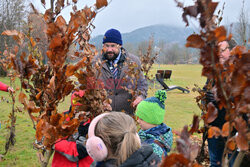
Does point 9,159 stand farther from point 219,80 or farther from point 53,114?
point 219,80

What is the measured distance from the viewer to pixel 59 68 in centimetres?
130

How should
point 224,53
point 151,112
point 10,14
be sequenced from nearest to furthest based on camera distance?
point 224,53 < point 151,112 < point 10,14

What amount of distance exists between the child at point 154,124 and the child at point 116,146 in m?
0.60

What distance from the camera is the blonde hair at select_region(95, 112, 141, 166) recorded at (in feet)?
4.41

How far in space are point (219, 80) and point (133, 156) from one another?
771mm

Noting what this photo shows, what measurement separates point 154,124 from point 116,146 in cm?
82

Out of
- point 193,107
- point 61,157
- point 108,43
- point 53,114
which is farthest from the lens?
point 193,107

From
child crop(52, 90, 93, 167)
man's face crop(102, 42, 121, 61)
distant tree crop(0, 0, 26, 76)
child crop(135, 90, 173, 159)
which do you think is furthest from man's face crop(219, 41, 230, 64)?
distant tree crop(0, 0, 26, 76)

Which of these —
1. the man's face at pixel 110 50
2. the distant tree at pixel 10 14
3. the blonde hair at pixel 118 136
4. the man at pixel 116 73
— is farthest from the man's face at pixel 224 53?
the distant tree at pixel 10 14

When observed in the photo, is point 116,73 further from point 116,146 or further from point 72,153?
point 116,146

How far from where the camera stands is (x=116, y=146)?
139 centimetres

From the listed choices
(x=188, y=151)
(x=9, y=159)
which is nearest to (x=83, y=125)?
(x=188, y=151)

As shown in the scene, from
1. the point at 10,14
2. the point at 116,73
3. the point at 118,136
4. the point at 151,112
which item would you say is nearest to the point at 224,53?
the point at 118,136

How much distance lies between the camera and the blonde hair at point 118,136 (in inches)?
52.9
